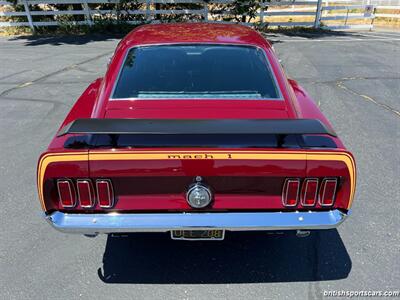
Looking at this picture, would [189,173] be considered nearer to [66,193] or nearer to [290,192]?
[290,192]

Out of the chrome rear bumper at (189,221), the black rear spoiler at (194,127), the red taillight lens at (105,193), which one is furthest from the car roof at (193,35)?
the chrome rear bumper at (189,221)

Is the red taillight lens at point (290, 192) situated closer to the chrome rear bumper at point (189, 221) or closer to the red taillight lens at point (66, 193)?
the chrome rear bumper at point (189, 221)

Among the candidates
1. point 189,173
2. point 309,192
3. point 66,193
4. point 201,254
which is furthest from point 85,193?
point 309,192

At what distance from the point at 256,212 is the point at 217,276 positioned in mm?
726

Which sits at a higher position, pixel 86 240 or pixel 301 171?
pixel 301 171

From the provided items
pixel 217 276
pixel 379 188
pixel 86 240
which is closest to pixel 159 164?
pixel 217 276

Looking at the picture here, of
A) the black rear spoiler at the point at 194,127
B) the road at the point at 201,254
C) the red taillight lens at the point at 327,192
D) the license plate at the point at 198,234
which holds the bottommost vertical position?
the road at the point at 201,254

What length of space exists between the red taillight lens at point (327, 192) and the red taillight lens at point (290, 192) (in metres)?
0.17

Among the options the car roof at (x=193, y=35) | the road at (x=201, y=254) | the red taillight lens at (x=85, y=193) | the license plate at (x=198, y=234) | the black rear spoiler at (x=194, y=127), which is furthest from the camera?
the car roof at (x=193, y=35)

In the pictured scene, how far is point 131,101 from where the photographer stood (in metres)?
2.76

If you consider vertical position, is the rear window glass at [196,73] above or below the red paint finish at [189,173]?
above

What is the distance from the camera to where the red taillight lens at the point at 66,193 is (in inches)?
89.8

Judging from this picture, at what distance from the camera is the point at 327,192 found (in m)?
2.34

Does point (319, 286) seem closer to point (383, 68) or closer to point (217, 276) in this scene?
point (217, 276)
